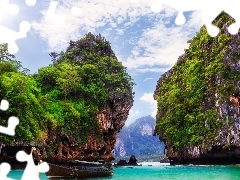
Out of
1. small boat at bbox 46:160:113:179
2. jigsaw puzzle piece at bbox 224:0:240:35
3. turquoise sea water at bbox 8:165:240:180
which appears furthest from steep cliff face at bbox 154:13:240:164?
jigsaw puzzle piece at bbox 224:0:240:35

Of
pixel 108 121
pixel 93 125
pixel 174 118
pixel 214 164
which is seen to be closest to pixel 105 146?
pixel 108 121

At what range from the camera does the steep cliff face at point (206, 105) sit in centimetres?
3014

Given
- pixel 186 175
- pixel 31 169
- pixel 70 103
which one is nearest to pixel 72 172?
pixel 186 175

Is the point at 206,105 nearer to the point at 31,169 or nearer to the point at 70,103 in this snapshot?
the point at 70,103

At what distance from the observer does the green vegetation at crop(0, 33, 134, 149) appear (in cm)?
2558

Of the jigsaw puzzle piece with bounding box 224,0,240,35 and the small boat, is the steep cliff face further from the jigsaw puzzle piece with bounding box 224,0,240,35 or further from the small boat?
the jigsaw puzzle piece with bounding box 224,0,240,35

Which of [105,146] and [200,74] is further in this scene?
[105,146]

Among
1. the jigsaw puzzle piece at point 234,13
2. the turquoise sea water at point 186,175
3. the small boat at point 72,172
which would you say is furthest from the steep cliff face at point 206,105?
the jigsaw puzzle piece at point 234,13

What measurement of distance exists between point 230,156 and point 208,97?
17.0 feet

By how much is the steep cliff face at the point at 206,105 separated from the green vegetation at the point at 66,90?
5.39 m

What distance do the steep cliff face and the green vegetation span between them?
212 inches

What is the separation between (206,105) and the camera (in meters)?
A: 32.8

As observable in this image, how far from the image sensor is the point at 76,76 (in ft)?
112

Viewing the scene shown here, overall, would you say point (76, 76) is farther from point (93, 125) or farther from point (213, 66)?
point (213, 66)
